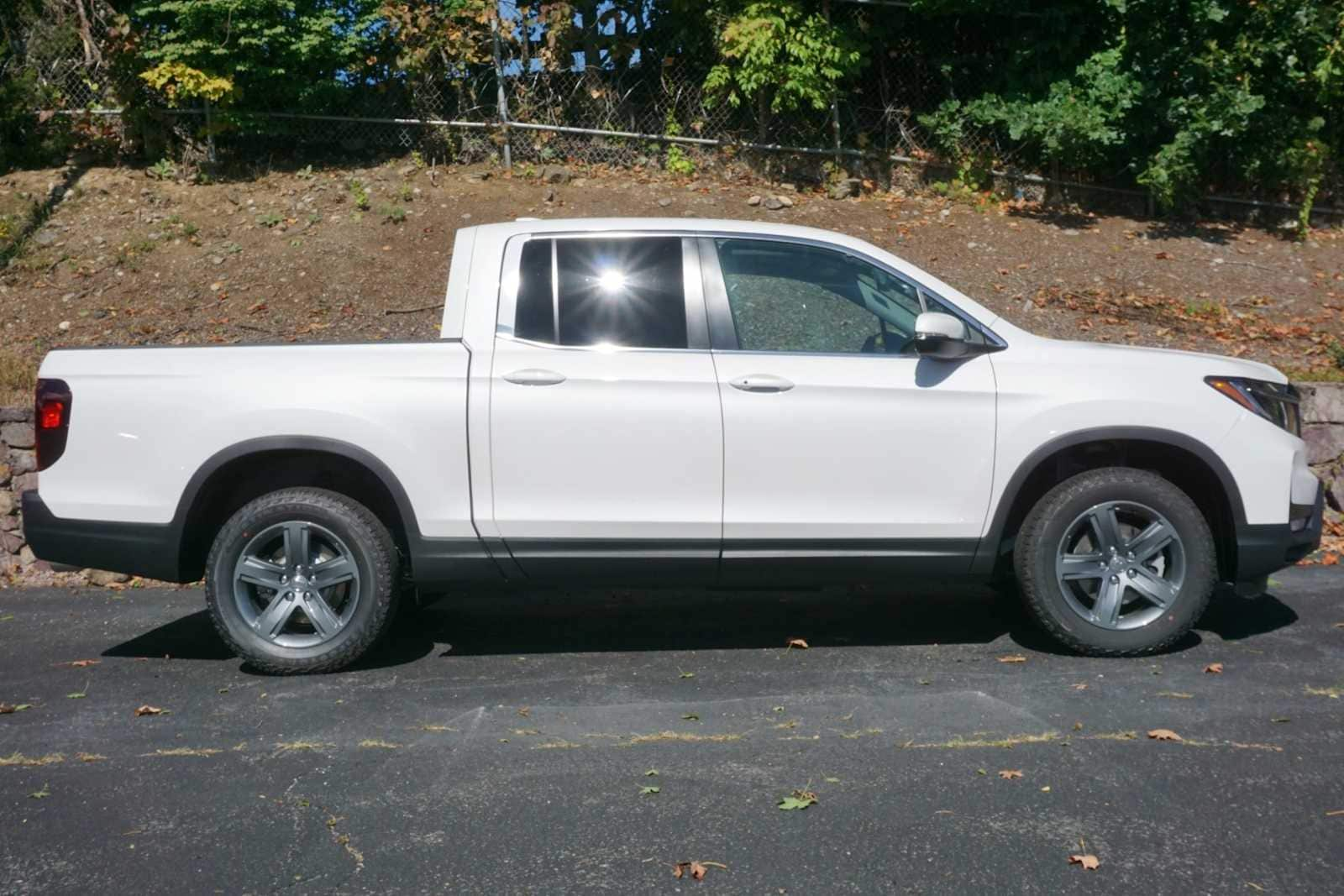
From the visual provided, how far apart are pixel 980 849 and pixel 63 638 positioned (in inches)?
193

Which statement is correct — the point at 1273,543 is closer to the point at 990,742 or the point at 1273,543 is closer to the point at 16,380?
the point at 990,742

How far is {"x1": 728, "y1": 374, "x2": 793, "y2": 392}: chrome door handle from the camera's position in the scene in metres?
5.78

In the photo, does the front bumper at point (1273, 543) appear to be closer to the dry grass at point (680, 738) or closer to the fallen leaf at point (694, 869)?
the dry grass at point (680, 738)

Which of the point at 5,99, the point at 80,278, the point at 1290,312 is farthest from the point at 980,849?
the point at 5,99

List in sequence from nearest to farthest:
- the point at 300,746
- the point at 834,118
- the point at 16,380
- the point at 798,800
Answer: the point at 798,800, the point at 300,746, the point at 16,380, the point at 834,118

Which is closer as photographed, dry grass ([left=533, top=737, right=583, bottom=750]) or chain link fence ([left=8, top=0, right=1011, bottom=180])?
dry grass ([left=533, top=737, right=583, bottom=750])

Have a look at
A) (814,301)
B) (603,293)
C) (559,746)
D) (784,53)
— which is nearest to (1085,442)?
(814,301)

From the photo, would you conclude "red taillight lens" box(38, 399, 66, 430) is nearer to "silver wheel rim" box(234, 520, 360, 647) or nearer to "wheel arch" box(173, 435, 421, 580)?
"wheel arch" box(173, 435, 421, 580)

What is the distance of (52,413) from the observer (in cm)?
583

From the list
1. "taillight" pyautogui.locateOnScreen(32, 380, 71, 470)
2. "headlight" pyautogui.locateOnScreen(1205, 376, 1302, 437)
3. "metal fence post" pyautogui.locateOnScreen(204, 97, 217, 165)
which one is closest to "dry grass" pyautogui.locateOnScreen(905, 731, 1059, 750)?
"headlight" pyautogui.locateOnScreen(1205, 376, 1302, 437)

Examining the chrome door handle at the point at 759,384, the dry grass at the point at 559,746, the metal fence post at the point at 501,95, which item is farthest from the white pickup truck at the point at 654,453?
the metal fence post at the point at 501,95

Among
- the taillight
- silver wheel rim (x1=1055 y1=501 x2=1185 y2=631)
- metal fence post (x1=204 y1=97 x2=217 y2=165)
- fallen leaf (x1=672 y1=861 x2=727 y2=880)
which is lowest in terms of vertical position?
fallen leaf (x1=672 y1=861 x2=727 y2=880)

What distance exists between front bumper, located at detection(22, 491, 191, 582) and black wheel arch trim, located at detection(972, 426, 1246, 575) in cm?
351

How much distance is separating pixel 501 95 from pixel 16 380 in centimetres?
606
